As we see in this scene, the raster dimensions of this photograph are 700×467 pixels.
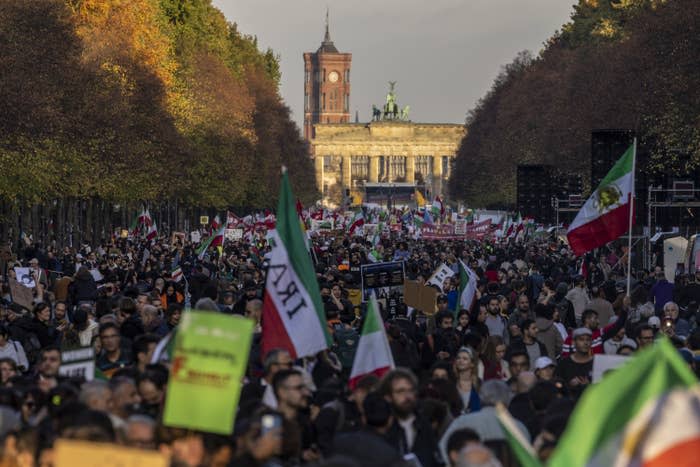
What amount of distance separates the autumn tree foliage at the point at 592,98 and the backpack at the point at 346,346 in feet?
65.6

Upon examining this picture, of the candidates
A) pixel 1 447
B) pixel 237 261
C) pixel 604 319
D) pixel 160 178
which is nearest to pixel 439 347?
pixel 604 319

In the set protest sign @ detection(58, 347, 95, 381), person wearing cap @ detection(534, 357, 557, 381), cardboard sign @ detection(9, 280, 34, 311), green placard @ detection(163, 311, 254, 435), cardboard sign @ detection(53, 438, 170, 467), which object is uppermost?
green placard @ detection(163, 311, 254, 435)

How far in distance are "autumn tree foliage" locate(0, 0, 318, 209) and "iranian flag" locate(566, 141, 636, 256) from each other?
2073 centimetres

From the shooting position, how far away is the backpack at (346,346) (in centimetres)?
1564

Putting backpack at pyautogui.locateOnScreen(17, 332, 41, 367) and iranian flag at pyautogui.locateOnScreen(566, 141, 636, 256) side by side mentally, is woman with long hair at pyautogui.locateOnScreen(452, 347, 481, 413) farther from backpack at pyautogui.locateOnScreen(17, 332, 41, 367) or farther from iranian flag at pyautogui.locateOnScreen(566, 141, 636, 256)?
iranian flag at pyautogui.locateOnScreen(566, 141, 636, 256)

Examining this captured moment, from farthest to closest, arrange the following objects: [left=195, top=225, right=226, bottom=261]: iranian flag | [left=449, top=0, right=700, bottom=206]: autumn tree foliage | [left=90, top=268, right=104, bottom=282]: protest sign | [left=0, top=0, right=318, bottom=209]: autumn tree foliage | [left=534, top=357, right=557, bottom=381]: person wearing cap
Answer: [left=449, top=0, right=700, bottom=206]: autumn tree foliage, [left=0, top=0, right=318, bottom=209]: autumn tree foliage, [left=195, top=225, right=226, bottom=261]: iranian flag, [left=90, top=268, right=104, bottom=282]: protest sign, [left=534, top=357, right=557, bottom=381]: person wearing cap

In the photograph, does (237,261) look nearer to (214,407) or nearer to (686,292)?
(686,292)

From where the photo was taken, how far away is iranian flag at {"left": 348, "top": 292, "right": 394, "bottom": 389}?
11859 millimetres

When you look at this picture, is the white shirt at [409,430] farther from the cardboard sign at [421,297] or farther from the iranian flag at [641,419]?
the cardboard sign at [421,297]

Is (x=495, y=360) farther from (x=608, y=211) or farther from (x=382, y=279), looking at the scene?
(x=382, y=279)

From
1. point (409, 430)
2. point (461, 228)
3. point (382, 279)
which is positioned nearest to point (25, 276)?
point (382, 279)

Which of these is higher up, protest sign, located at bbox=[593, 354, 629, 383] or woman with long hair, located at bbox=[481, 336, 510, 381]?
protest sign, located at bbox=[593, 354, 629, 383]

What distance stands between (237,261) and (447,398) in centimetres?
2372

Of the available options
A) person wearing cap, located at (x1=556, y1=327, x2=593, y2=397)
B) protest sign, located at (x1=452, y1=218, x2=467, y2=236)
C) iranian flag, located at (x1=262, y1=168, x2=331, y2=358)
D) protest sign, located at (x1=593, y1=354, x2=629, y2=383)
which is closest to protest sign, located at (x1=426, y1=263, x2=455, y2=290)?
person wearing cap, located at (x1=556, y1=327, x2=593, y2=397)
